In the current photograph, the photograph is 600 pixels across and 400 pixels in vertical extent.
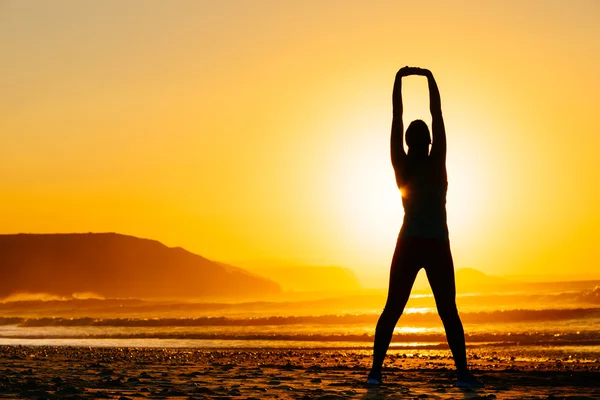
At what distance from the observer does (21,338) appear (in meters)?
23.6

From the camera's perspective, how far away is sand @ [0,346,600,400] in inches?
273

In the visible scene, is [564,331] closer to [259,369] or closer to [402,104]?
[259,369]

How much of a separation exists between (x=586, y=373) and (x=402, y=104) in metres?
3.60

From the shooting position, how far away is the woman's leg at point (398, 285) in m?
7.38

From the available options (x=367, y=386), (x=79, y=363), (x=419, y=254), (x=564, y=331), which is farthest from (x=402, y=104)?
(x=564, y=331)

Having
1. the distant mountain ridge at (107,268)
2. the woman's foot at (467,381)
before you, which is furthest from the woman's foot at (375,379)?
the distant mountain ridge at (107,268)

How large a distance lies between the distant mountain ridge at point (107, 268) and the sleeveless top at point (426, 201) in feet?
257

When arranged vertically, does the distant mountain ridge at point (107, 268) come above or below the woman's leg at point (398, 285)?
above

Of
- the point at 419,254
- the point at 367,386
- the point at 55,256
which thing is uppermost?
the point at 55,256

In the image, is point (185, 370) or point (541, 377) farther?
point (185, 370)

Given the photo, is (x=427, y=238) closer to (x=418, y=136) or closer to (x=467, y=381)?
(x=418, y=136)

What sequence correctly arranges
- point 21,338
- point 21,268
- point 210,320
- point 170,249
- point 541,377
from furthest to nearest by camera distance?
point 170,249, point 21,268, point 210,320, point 21,338, point 541,377

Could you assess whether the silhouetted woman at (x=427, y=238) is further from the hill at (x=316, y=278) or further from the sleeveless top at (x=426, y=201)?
the hill at (x=316, y=278)

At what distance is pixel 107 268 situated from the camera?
303 feet
